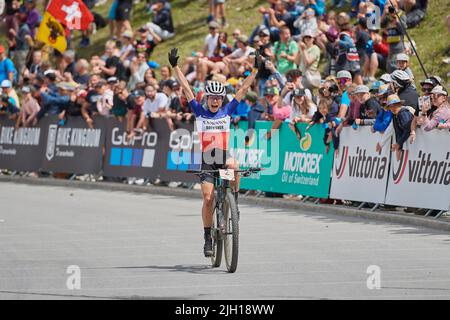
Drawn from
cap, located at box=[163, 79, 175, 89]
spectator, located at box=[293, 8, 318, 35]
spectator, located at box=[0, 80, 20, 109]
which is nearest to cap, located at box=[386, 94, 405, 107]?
spectator, located at box=[293, 8, 318, 35]

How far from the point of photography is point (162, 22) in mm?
32719

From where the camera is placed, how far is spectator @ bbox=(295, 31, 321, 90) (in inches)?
953

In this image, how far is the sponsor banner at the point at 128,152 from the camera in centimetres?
2605

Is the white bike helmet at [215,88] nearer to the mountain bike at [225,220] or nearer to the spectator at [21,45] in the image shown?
the mountain bike at [225,220]

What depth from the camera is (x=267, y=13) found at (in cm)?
2731

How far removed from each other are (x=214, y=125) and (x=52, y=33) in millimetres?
18420

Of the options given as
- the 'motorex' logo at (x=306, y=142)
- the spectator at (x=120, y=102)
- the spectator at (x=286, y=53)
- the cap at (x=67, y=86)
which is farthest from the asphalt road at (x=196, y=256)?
the cap at (x=67, y=86)

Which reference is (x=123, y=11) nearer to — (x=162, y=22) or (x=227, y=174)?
(x=162, y=22)

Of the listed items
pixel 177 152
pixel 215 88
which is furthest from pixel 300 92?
pixel 215 88

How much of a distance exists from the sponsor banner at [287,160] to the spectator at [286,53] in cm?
236
